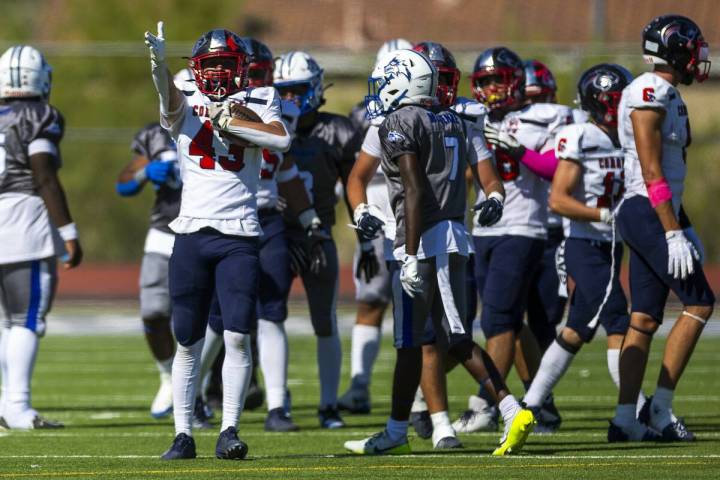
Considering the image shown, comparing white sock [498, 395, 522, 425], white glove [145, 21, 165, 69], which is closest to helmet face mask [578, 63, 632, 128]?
white sock [498, 395, 522, 425]

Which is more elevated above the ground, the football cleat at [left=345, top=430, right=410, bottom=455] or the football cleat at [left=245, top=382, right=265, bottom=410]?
the football cleat at [left=345, top=430, right=410, bottom=455]

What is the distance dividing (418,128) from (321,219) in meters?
2.41

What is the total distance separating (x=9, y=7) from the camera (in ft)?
167

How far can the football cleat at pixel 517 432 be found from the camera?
21.3 ft

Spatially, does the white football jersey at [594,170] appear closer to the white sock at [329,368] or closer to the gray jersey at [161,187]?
the white sock at [329,368]

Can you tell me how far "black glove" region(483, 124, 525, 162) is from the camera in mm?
7953

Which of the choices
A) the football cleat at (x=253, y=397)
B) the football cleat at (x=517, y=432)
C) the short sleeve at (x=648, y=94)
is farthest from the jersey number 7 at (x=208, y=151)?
the football cleat at (x=253, y=397)

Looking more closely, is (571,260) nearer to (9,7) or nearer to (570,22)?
(570,22)

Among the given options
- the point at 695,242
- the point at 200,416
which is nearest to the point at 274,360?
the point at 200,416

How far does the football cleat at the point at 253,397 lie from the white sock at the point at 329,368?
77 centimetres

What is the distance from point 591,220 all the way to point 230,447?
229 centimetres

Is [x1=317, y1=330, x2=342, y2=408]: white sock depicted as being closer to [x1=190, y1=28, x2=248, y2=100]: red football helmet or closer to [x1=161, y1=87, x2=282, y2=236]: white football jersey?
[x1=161, y1=87, x2=282, y2=236]: white football jersey

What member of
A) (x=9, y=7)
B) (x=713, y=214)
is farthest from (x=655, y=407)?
(x=9, y=7)

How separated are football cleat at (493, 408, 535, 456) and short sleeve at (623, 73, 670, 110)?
1591mm
